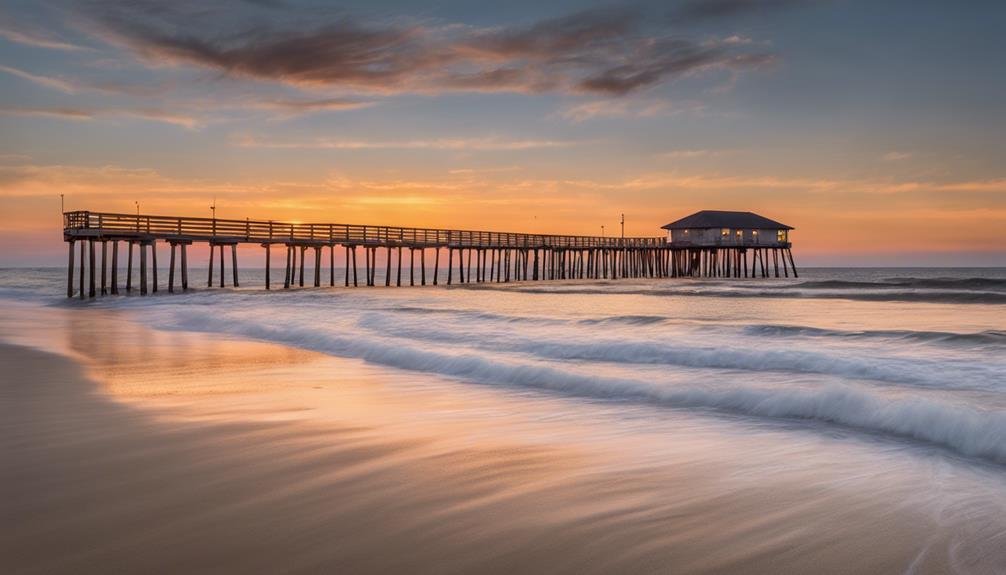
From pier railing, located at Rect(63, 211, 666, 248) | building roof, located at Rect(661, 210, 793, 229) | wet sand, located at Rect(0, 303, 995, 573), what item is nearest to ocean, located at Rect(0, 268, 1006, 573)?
wet sand, located at Rect(0, 303, 995, 573)

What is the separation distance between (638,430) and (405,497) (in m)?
2.73

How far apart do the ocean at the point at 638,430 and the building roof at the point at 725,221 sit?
4693 cm

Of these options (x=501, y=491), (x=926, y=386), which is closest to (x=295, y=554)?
(x=501, y=491)

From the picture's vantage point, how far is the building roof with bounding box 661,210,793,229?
6062 centimetres

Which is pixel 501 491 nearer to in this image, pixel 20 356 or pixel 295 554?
pixel 295 554

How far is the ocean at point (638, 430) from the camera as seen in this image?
11.3ft

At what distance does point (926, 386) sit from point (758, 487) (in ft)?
16.0

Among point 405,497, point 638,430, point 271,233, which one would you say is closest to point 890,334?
point 638,430

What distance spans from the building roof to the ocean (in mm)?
46925

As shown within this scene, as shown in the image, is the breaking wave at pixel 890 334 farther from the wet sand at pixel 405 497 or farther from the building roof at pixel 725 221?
the building roof at pixel 725 221

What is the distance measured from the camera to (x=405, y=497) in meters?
4.09

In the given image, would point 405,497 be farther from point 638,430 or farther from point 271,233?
point 271,233

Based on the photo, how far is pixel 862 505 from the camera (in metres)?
4.13

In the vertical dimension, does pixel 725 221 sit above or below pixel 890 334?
above
